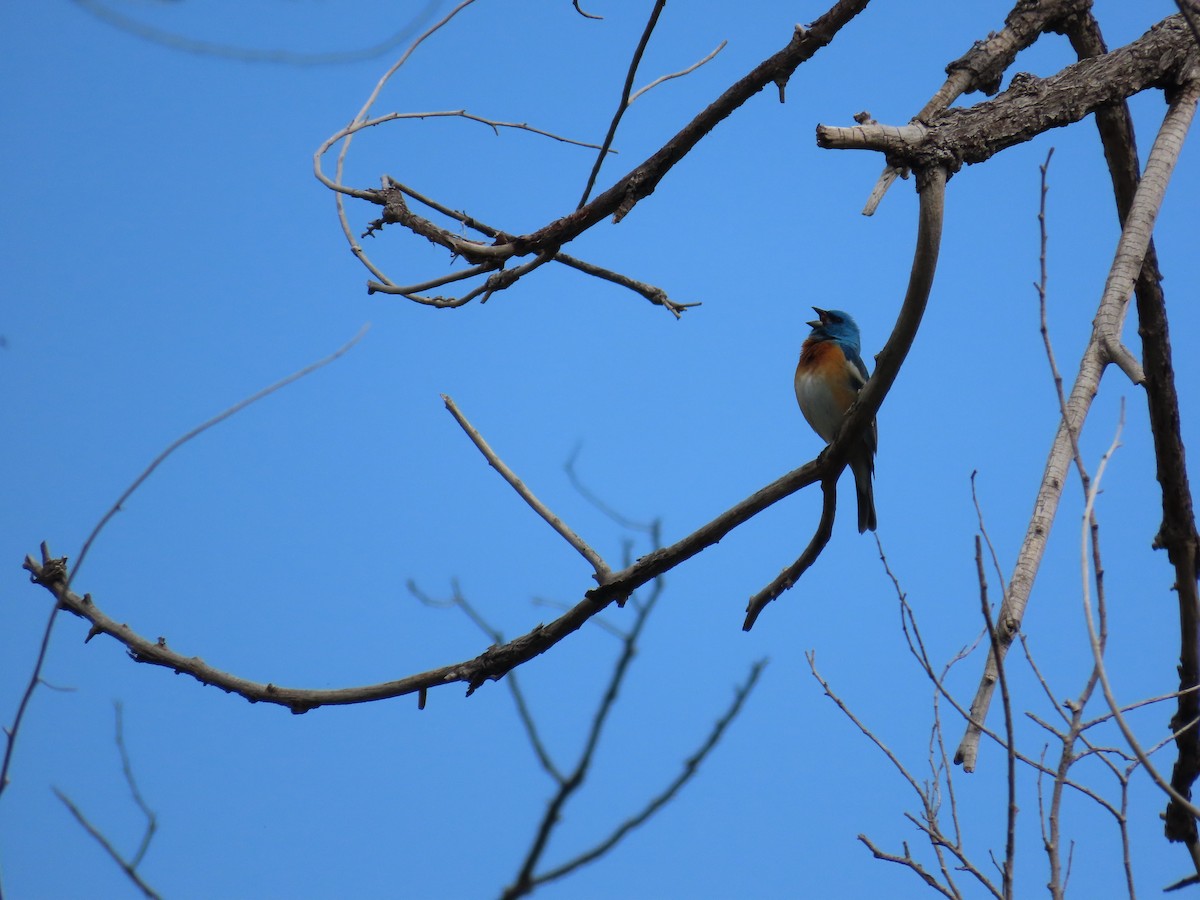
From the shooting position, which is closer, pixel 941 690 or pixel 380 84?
pixel 941 690

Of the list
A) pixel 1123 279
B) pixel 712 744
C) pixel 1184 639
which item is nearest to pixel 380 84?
pixel 1123 279

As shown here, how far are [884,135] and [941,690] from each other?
1472 millimetres

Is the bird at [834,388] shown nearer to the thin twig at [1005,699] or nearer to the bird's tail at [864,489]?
the bird's tail at [864,489]

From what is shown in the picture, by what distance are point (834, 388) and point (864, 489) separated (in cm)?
69

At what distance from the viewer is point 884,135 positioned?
2.54m

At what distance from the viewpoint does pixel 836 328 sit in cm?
665

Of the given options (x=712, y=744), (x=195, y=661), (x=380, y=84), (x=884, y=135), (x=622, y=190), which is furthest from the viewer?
(x=380, y=84)

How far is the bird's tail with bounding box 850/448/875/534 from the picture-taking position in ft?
18.5

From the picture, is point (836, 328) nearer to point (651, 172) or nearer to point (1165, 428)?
point (1165, 428)

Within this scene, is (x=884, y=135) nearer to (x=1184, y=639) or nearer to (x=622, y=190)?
(x=622, y=190)

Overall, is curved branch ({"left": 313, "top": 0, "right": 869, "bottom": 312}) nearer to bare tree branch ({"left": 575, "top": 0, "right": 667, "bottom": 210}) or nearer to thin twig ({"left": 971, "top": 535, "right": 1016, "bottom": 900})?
bare tree branch ({"left": 575, "top": 0, "right": 667, "bottom": 210})

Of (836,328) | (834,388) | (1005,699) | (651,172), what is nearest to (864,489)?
(834,388)

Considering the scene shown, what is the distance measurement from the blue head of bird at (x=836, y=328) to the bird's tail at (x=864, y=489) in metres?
1.04

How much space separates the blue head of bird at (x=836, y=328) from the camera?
6.56 metres
